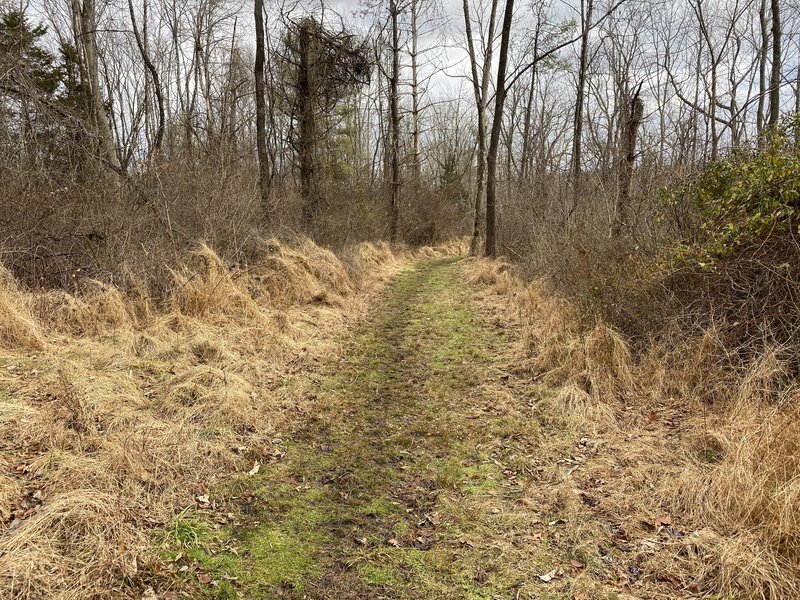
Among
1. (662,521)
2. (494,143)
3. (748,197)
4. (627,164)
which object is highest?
(494,143)

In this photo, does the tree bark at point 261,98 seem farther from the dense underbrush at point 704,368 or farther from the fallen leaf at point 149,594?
the fallen leaf at point 149,594

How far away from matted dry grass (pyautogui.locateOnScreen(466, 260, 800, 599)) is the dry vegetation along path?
476 mm

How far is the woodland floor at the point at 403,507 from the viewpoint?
284cm

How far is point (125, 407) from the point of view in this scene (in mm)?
4180

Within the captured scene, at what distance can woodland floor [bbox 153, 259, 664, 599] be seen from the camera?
284cm

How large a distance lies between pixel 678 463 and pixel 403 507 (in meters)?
2.18

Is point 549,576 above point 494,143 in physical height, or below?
Result: below

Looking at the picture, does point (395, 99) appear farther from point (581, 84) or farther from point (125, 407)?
point (125, 407)

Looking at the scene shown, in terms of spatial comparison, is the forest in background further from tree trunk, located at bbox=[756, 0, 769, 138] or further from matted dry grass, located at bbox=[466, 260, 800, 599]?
tree trunk, located at bbox=[756, 0, 769, 138]

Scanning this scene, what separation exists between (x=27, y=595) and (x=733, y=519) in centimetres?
390

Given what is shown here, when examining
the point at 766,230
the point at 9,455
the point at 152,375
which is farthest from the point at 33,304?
the point at 766,230

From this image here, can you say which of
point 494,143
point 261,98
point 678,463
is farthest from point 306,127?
point 678,463

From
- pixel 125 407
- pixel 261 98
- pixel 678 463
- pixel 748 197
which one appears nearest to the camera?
pixel 678 463

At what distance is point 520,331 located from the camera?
761 centimetres
